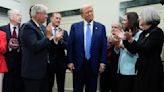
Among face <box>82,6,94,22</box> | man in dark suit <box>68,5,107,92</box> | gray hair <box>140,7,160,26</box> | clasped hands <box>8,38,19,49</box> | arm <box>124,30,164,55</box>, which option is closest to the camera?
arm <box>124,30,164,55</box>

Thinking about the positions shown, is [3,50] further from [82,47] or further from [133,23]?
[133,23]

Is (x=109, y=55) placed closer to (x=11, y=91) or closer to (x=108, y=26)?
(x=108, y=26)

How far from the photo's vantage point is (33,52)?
2.87 metres

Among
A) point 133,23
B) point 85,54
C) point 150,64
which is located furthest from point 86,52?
point 150,64

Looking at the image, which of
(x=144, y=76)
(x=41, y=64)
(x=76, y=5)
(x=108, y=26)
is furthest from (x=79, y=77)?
(x=76, y=5)

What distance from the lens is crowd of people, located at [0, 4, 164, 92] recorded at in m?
2.59

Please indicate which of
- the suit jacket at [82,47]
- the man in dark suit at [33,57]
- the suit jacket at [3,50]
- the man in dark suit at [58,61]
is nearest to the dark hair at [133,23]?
the suit jacket at [82,47]

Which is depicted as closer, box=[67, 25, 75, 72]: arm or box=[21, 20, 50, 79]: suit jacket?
box=[21, 20, 50, 79]: suit jacket

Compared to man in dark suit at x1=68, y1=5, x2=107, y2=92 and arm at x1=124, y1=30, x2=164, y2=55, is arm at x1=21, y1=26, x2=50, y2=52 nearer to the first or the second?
man in dark suit at x1=68, y1=5, x2=107, y2=92

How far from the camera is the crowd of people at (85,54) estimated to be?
8.51 ft

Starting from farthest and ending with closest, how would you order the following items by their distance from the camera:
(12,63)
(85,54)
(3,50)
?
(12,63), (3,50), (85,54)

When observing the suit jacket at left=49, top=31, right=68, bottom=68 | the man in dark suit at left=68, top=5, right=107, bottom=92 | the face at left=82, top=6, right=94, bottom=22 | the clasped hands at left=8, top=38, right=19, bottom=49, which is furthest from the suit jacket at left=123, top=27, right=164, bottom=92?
the clasped hands at left=8, top=38, right=19, bottom=49

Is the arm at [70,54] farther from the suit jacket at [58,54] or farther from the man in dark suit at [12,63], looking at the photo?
the man in dark suit at [12,63]

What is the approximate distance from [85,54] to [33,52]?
29.1 inches
